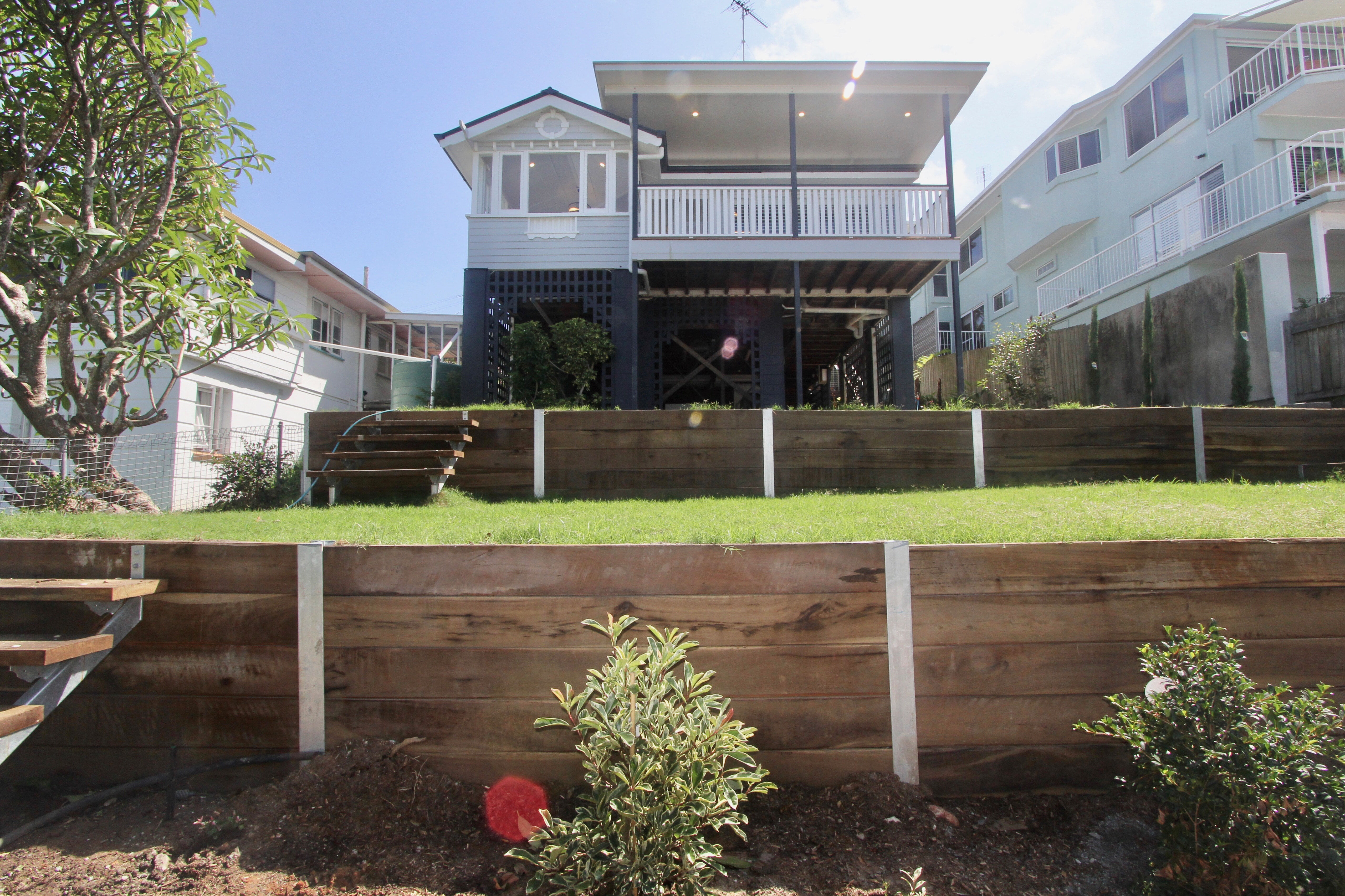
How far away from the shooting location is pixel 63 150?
577 centimetres

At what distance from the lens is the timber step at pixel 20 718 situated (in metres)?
2.18

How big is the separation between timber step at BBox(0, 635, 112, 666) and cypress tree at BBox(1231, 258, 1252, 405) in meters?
13.1

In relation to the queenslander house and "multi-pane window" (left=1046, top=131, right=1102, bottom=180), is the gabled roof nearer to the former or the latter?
the queenslander house

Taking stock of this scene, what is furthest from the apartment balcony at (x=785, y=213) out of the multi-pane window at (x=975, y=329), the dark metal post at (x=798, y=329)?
the multi-pane window at (x=975, y=329)

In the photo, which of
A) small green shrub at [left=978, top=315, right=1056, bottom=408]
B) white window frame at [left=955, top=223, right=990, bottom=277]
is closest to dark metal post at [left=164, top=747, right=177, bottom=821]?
small green shrub at [left=978, top=315, right=1056, bottom=408]

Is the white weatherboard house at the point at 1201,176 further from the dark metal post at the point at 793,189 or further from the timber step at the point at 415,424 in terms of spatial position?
the timber step at the point at 415,424

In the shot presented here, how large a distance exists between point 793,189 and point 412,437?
7669mm

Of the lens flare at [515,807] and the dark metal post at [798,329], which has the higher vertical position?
the dark metal post at [798,329]

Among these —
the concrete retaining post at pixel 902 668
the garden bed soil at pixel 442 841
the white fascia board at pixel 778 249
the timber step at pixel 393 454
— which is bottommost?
the garden bed soil at pixel 442 841

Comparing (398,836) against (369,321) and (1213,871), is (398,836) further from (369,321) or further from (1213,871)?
(369,321)

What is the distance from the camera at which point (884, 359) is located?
1295 centimetres

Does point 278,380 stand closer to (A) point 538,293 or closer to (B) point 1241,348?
(A) point 538,293

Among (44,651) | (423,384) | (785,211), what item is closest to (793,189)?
(785,211)

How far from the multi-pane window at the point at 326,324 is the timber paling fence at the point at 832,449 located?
1028 centimetres
